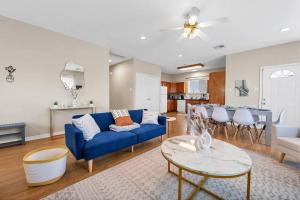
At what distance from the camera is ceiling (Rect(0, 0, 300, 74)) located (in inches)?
90.0

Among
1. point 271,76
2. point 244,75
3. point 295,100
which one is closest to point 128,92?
point 244,75

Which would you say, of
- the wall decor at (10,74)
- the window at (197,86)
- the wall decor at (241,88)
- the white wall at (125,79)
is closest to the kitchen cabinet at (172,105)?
the window at (197,86)

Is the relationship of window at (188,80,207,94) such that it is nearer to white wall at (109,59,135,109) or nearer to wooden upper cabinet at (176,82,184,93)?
wooden upper cabinet at (176,82,184,93)

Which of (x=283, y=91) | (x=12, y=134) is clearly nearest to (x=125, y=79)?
(x=12, y=134)

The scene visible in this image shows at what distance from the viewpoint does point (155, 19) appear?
271 cm

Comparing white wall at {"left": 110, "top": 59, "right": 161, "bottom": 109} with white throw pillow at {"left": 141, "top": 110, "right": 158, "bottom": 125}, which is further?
white wall at {"left": 110, "top": 59, "right": 161, "bottom": 109}

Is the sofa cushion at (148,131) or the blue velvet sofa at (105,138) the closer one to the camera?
the blue velvet sofa at (105,138)

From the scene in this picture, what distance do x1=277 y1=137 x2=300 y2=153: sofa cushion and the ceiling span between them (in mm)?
2264

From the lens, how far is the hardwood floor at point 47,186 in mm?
1487

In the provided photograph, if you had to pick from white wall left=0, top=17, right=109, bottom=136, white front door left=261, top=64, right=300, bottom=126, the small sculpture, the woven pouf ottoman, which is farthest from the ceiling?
the woven pouf ottoman

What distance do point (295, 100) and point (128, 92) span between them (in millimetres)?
5555

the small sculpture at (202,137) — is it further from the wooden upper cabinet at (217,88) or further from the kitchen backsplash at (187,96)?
the kitchen backsplash at (187,96)

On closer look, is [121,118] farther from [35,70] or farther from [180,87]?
[180,87]

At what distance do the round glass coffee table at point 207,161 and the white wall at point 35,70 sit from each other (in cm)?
326
